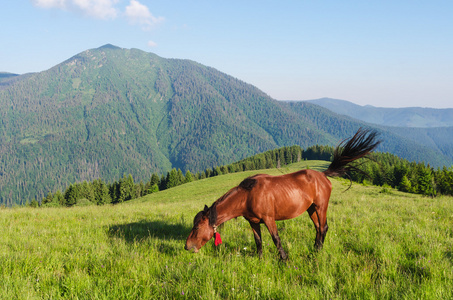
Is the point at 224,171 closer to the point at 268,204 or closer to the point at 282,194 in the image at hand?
the point at 282,194

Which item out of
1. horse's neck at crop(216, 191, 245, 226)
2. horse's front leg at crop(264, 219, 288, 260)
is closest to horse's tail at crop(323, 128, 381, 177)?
horse's front leg at crop(264, 219, 288, 260)

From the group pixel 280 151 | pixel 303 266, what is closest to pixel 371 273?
pixel 303 266

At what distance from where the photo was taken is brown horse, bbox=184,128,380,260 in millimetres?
5262

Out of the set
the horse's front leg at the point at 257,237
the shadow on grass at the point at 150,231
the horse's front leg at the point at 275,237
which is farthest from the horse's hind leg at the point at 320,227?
the shadow on grass at the point at 150,231

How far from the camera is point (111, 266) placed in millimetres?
4848

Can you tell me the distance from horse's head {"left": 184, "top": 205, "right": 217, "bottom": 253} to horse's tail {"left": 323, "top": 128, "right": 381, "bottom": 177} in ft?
11.0

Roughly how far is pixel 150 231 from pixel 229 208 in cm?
422

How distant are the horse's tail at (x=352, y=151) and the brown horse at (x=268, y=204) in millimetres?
43

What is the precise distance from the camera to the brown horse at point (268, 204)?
526cm

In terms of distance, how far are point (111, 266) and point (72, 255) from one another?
4.04ft

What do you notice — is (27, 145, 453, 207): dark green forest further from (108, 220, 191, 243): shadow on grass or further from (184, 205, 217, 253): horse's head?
(184, 205, 217, 253): horse's head

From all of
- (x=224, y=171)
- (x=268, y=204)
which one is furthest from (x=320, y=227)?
(x=224, y=171)

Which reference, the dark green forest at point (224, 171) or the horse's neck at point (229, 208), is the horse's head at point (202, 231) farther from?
the dark green forest at point (224, 171)

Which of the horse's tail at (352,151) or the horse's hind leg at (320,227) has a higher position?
the horse's tail at (352,151)
